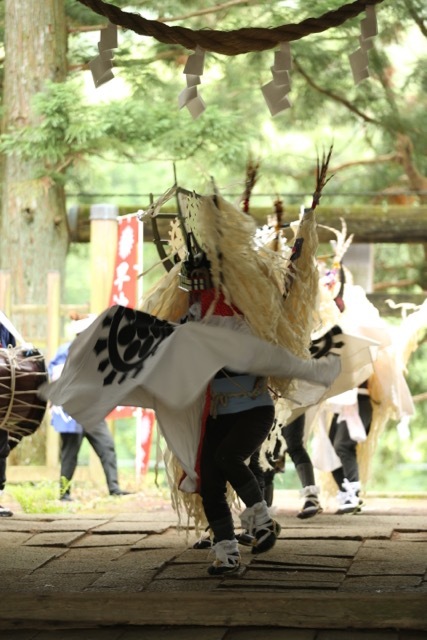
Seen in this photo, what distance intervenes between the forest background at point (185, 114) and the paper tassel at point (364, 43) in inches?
132

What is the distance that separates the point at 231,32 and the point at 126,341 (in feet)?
4.99

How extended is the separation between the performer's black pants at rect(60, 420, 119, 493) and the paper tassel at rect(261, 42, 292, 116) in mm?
3573

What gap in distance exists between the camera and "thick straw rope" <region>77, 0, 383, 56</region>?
5.77m

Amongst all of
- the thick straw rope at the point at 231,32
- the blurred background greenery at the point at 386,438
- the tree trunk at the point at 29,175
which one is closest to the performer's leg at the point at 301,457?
the thick straw rope at the point at 231,32

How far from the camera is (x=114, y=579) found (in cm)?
523

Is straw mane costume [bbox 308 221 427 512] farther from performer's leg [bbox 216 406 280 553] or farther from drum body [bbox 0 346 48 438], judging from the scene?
performer's leg [bbox 216 406 280 553]

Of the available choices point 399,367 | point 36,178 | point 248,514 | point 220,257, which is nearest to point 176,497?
point 248,514

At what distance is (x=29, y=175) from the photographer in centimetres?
1164

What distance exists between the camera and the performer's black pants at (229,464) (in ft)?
17.4

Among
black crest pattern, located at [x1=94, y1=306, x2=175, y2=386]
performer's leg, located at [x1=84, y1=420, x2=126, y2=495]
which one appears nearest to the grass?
performer's leg, located at [x1=84, y1=420, x2=126, y2=495]

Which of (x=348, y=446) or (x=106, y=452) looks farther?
(x=106, y=452)

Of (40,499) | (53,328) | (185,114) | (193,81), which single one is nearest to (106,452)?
(40,499)

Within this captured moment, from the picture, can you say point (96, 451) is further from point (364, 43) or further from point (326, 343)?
point (364, 43)

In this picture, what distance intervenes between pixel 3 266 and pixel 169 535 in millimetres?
5564
